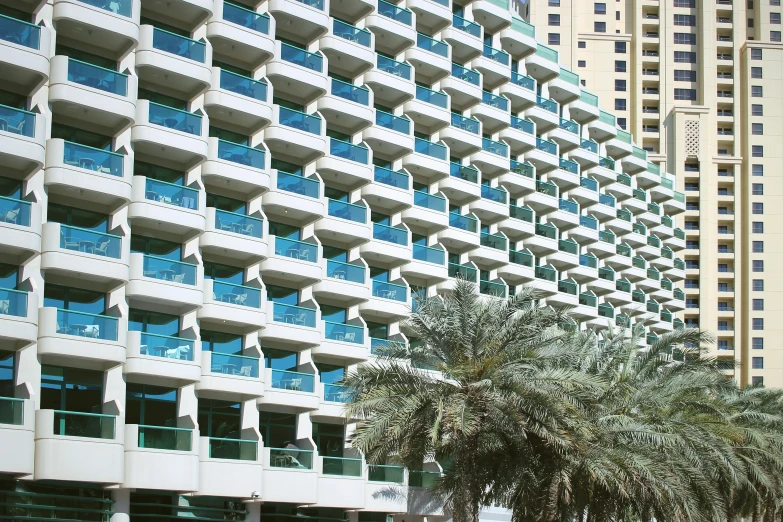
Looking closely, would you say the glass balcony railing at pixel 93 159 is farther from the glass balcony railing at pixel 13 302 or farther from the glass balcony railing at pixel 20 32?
the glass balcony railing at pixel 13 302

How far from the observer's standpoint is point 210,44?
149 feet

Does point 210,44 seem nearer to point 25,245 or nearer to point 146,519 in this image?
point 25,245

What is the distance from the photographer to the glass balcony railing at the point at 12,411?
1385 inches

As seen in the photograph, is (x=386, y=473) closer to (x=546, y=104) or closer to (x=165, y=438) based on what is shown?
(x=165, y=438)

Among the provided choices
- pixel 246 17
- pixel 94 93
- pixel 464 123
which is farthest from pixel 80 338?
pixel 464 123

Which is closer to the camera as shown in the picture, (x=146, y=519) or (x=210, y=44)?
(x=146, y=519)

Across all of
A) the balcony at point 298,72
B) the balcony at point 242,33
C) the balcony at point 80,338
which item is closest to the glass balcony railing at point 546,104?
the balcony at point 298,72

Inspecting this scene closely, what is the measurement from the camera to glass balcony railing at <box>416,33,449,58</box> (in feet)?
196

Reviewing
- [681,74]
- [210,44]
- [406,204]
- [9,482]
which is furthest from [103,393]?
[681,74]

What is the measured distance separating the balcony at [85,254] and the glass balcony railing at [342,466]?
1261 centimetres

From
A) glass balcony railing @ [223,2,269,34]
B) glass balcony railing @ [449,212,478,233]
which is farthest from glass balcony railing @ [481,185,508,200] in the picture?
glass balcony railing @ [223,2,269,34]

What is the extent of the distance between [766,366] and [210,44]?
266 feet

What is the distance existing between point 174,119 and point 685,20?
88.8 m

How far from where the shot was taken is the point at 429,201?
57406mm
